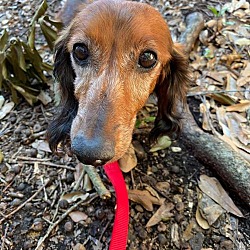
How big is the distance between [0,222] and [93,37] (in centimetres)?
152

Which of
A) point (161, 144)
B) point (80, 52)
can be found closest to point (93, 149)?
point (80, 52)

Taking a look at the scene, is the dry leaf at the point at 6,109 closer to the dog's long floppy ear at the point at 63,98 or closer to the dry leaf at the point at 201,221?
the dog's long floppy ear at the point at 63,98

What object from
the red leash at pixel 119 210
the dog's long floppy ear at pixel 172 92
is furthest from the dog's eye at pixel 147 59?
the red leash at pixel 119 210

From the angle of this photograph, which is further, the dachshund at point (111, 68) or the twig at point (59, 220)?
the twig at point (59, 220)

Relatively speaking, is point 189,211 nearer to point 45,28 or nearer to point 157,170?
point 157,170

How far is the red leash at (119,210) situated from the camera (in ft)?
9.08

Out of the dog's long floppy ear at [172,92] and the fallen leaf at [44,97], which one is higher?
the dog's long floppy ear at [172,92]

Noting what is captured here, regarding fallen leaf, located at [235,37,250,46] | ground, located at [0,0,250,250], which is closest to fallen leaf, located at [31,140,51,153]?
ground, located at [0,0,250,250]

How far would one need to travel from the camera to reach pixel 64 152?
3.41 m

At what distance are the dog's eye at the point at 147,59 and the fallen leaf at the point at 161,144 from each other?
3.15 ft

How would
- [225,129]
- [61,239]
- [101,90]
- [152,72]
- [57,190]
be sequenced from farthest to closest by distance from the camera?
[225,129], [57,190], [61,239], [152,72], [101,90]

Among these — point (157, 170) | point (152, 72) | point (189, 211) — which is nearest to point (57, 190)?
point (157, 170)

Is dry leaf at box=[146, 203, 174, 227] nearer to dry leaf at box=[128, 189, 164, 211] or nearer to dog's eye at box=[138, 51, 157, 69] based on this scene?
dry leaf at box=[128, 189, 164, 211]

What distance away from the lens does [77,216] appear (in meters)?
3.05
